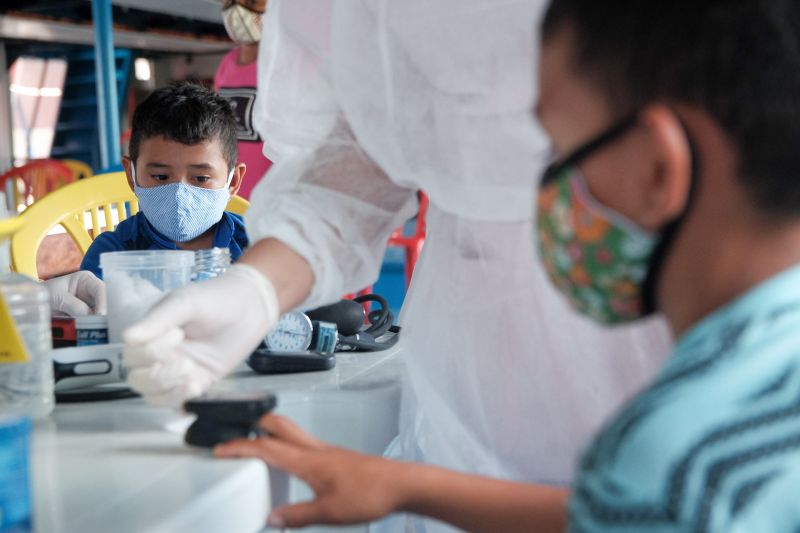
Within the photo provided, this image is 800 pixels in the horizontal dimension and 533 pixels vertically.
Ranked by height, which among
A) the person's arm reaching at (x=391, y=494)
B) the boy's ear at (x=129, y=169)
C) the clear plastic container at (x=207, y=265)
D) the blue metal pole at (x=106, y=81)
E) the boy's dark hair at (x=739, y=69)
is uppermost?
the blue metal pole at (x=106, y=81)

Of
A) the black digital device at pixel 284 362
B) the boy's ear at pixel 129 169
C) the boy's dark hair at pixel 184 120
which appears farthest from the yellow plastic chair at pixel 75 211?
the black digital device at pixel 284 362

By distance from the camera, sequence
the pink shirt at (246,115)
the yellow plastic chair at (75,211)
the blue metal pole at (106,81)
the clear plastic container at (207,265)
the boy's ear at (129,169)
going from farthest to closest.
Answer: the blue metal pole at (106,81) → the pink shirt at (246,115) → the boy's ear at (129,169) → the yellow plastic chair at (75,211) → the clear plastic container at (207,265)

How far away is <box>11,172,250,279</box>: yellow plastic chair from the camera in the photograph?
5.63ft

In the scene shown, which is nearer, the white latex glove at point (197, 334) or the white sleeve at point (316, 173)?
the white latex glove at point (197, 334)

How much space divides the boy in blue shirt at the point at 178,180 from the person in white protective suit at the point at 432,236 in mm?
800

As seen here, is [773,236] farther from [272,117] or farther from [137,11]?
[137,11]

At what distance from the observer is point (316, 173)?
957 mm

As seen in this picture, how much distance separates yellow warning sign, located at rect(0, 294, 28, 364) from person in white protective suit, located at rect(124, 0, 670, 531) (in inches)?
5.1

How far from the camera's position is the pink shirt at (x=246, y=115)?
9.36 ft

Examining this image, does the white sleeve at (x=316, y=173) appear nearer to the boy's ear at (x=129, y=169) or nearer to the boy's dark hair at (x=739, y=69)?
the boy's dark hair at (x=739, y=69)

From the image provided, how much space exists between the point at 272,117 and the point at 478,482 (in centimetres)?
52

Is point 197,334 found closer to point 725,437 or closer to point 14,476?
point 14,476

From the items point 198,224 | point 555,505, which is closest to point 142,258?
point 555,505

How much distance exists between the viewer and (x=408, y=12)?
0.82 m
